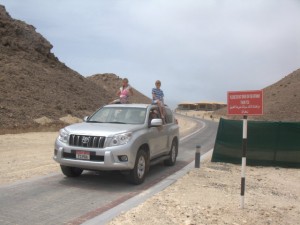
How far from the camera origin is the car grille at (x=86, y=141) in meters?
9.00

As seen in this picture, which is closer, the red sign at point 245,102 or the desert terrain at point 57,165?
the desert terrain at point 57,165

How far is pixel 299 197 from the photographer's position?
953 centimetres

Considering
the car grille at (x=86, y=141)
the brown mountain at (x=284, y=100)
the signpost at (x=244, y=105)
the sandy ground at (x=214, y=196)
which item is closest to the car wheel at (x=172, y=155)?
the sandy ground at (x=214, y=196)

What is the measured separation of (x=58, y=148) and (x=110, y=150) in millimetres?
1315

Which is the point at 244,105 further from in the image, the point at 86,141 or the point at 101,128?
the point at 86,141

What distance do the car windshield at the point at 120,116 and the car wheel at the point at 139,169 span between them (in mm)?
1041

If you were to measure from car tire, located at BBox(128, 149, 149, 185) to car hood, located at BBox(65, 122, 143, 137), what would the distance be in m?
0.64

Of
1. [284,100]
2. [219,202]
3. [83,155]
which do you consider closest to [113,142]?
[83,155]

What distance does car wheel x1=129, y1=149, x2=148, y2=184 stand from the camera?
9.40m

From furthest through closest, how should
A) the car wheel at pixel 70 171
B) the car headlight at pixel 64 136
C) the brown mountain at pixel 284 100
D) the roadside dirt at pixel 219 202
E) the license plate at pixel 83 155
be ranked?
the brown mountain at pixel 284 100, the car wheel at pixel 70 171, the car headlight at pixel 64 136, the license plate at pixel 83 155, the roadside dirt at pixel 219 202

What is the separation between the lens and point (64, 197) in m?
8.20

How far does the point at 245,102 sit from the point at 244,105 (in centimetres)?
6

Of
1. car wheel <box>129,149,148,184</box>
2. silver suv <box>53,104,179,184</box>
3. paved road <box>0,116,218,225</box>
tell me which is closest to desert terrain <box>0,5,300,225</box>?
paved road <box>0,116,218,225</box>

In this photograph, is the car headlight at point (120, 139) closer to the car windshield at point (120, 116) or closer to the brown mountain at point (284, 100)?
the car windshield at point (120, 116)
